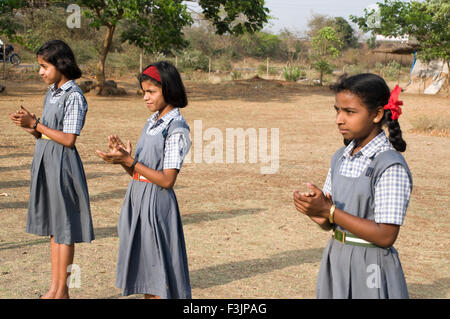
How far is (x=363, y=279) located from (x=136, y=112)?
1499 cm

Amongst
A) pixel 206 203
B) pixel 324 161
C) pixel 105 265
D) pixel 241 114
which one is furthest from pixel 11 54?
pixel 105 265

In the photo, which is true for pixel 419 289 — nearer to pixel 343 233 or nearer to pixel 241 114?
pixel 343 233

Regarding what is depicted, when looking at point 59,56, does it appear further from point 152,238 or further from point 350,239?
point 350,239

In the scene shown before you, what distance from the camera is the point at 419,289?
181 inches

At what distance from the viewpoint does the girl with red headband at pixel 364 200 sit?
215 centimetres

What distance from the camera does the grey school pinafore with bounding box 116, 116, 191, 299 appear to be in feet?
10.0

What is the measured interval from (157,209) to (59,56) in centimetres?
140

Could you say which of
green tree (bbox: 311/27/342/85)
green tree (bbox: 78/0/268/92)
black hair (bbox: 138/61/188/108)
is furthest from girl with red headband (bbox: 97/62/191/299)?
green tree (bbox: 311/27/342/85)

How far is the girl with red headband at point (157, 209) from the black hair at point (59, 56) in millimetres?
938

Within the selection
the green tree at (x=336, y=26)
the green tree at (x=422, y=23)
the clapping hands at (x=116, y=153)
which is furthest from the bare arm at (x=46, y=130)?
the green tree at (x=336, y=26)

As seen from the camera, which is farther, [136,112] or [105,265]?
[136,112]

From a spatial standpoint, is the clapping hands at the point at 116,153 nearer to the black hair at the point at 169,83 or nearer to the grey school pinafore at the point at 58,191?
the black hair at the point at 169,83

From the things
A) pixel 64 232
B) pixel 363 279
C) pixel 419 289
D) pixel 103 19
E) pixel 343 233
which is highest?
pixel 103 19

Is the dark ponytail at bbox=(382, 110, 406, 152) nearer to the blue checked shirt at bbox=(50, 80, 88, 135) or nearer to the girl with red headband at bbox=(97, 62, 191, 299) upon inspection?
the girl with red headband at bbox=(97, 62, 191, 299)
